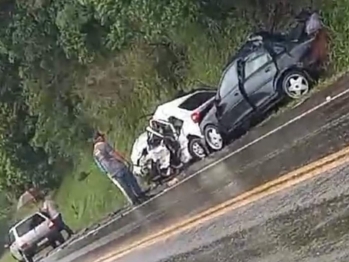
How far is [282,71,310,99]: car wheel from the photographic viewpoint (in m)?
16.8

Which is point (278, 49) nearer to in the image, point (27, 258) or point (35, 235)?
point (35, 235)

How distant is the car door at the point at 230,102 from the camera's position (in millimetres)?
18391

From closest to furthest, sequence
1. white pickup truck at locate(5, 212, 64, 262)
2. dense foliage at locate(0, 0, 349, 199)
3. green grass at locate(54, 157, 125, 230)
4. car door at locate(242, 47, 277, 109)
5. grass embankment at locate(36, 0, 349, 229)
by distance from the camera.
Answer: car door at locate(242, 47, 277, 109) < dense foliage at locate(0, 0, 349, 199) < grass embankment at locate(36, 0, 349, 229) < green grass at locate(54, 157, 125, 230) < white pickup truck at locate(5, 212, 64, 262)

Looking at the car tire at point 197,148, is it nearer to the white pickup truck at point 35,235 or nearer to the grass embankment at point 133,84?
the grass embankment at point 133,84

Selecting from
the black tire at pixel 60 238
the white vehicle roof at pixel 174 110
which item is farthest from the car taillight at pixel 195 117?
the black tire at pixel 60 238

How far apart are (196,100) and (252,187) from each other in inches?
284

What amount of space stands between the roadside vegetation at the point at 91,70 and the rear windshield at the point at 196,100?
0.95 metres

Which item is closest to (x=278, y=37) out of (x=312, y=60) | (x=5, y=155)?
(x=312, y=60)

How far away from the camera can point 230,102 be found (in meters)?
18.6

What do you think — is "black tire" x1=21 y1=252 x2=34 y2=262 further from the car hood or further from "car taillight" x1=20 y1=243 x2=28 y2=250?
the car hood

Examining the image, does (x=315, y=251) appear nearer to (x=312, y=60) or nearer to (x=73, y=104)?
(x=312, y=60)

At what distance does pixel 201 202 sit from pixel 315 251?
544 cm

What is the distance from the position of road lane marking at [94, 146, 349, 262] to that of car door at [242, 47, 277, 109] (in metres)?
3.02

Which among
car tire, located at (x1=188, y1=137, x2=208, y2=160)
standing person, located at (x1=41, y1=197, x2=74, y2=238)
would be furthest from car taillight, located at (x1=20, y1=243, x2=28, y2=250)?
car tire, located at (x1=188, y1=137, x2=208, y2=160)
